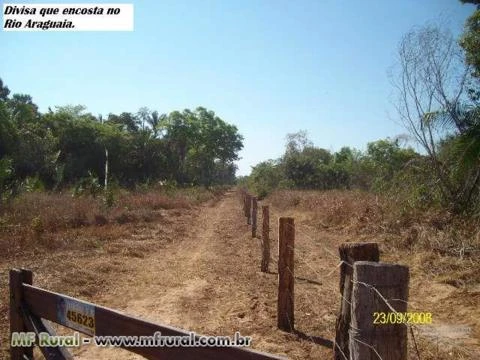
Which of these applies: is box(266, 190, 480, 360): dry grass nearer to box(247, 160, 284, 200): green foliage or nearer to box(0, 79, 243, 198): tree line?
box(0, 79, 243, 198): tree line

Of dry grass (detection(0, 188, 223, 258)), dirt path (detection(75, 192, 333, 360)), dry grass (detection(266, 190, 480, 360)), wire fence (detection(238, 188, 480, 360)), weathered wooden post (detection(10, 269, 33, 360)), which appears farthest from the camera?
dry grass (detection(0, 188, 223, 258))

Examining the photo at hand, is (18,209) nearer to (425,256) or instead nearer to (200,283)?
(200,283)

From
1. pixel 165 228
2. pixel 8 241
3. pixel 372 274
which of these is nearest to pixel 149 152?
pixel 165 228

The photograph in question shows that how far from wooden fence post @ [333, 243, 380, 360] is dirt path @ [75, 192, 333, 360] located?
78.1 inches

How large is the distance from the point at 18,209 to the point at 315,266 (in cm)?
1005

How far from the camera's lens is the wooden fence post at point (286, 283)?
5641 millimetres

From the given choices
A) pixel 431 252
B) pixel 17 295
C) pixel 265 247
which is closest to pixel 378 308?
pixel 17 295

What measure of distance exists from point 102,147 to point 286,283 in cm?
2922

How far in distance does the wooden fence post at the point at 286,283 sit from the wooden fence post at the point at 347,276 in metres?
2.70

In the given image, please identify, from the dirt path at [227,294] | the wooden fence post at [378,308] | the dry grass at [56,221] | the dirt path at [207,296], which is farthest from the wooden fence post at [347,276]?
the dry grass at [56,221]

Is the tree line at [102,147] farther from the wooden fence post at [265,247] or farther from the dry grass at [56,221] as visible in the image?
the wooden fence post at [265,247]

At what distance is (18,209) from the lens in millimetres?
13516

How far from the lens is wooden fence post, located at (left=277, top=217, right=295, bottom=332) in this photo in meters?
5.64

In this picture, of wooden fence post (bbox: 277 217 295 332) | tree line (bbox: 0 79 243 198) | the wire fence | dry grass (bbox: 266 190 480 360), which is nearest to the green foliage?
tree line (bbox: 0 79 243 198)
